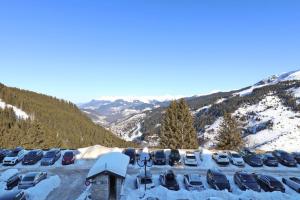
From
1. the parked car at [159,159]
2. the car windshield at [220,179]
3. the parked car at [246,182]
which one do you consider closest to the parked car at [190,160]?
the parked car at [159,159]

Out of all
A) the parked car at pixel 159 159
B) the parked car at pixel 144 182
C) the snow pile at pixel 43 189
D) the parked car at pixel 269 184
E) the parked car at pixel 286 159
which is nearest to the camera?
the snow pile at pixel 43 189

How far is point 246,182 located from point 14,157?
1302 inches

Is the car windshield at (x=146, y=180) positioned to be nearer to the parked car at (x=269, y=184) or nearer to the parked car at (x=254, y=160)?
the parked car at (x=269, y=184)

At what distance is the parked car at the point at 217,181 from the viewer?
34.4 metres

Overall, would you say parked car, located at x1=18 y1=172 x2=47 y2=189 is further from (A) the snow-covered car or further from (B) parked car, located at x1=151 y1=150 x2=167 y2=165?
(A) the snow-covered car

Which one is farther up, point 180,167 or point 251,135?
point 251,135

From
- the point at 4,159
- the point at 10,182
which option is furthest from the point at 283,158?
the point at 4,159

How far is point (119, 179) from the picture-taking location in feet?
102

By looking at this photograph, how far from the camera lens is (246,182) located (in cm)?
3488

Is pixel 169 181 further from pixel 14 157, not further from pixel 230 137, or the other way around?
pixel 230 137

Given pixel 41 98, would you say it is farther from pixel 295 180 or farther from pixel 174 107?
pixel 295 180

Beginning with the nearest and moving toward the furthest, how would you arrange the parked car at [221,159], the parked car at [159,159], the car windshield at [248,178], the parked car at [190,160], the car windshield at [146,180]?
the car windshield at [248,178] → the car windshield at [146,180] → the parked car at [190,160] → the parked car at [159,159] → the parked car at [221,159]

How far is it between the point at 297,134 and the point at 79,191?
146 m

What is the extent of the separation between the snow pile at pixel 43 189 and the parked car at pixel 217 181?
1818 centimetres
